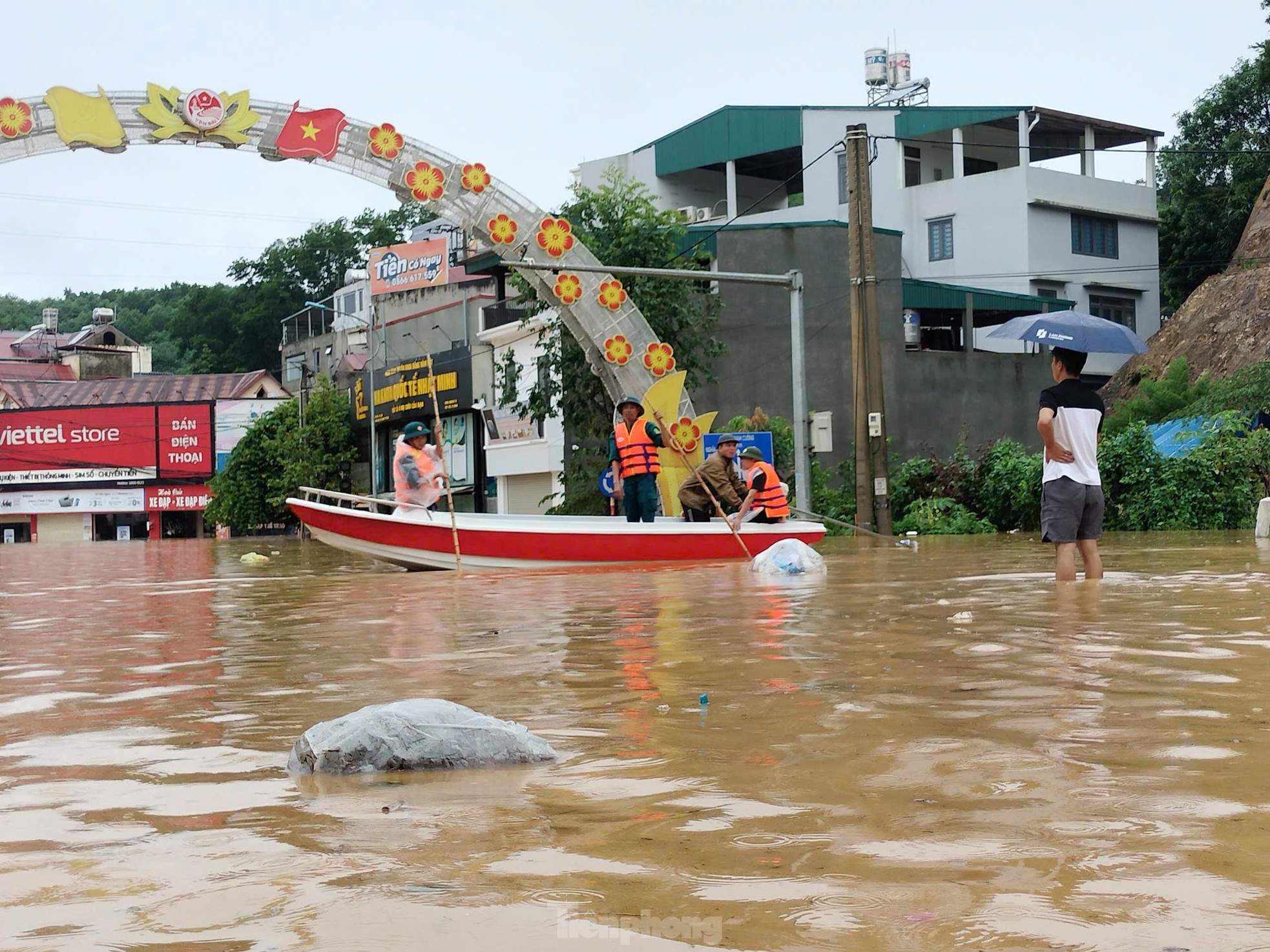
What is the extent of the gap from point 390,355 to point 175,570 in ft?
106

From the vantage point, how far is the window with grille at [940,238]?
131 ft

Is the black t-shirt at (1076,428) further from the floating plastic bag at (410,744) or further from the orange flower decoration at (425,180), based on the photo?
the orange flower decoration at (425,180)

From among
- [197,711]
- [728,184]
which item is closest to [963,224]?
[728,184]

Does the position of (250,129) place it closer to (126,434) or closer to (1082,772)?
(1082,772)

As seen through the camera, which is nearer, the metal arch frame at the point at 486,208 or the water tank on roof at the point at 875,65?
the metal arch frame at the point at 486,208

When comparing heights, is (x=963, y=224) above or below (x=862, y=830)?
above

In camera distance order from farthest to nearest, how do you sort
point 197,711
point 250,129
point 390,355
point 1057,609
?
1. point 390,355
2. point 250,129
3. point 1057,609
4. point 197,711

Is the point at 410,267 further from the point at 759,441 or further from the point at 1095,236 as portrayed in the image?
the point at 759,441

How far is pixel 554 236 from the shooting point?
21.8m

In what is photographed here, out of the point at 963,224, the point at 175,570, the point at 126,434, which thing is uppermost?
the point at 963,224

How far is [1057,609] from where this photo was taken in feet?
26.2

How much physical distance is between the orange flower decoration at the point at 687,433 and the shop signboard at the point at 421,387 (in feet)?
71.0

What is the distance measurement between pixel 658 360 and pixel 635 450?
540cm

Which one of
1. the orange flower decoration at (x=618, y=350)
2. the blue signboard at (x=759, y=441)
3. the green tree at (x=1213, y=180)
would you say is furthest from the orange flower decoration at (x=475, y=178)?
the green tree at (x=1213, y=180)
